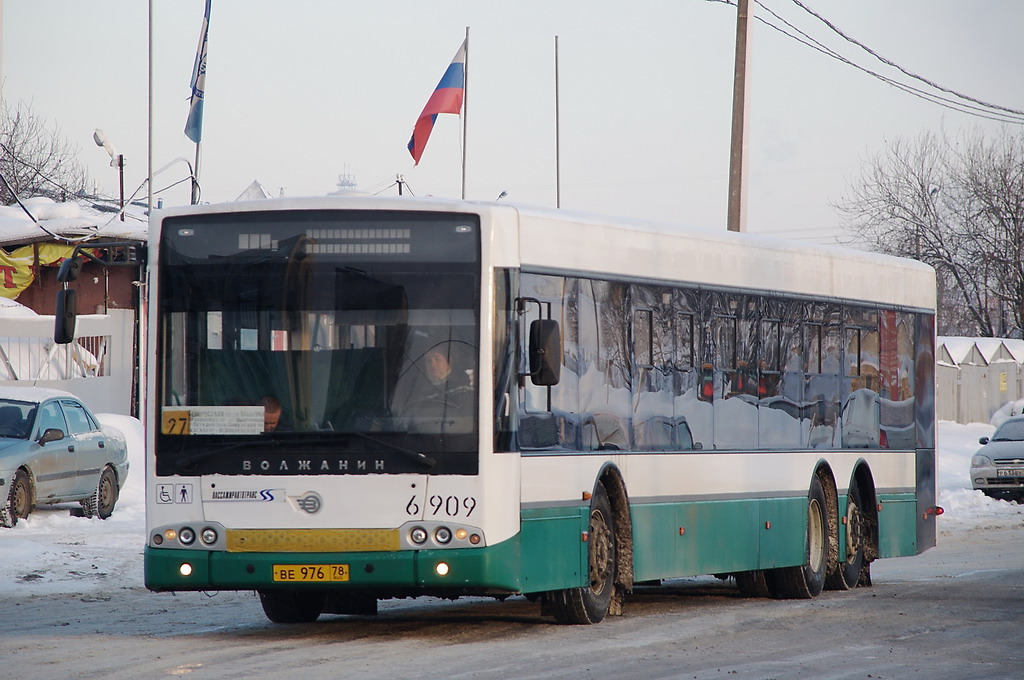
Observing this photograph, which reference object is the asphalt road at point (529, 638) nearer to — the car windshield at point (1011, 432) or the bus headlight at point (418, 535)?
the bus headlight at point (418, 535)

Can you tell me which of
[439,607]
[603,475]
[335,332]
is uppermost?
[335,332]

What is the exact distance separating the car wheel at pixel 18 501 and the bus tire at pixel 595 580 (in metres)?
10.2

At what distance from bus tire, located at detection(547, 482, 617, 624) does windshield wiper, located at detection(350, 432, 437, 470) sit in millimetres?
1551

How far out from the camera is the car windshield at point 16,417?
20.8 metres

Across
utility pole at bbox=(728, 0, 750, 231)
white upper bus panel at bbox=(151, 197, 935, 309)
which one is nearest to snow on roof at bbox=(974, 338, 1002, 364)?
utility pole at bbox=(728, 0, 750, 231)

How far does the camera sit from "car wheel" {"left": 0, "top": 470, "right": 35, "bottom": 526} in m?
19.9

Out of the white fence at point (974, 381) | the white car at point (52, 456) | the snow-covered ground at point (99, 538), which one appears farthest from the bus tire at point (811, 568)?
the white fence at point (974, 381)

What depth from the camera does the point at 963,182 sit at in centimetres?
5722

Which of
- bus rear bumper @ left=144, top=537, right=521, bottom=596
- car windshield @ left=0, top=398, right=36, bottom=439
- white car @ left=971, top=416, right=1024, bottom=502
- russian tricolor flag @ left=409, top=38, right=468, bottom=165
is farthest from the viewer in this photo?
white car @ left=971, top=416, right=1024, bottom=502

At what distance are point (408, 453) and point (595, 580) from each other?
2.03 metres

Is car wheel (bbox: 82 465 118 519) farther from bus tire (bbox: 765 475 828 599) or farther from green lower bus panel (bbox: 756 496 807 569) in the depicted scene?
green lower bus panel (bbox: 756 496 807 569)

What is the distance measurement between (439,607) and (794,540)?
→ 3171mm

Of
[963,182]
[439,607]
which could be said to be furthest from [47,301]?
[963,182]

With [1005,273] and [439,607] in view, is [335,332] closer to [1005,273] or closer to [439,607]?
[439,607]
